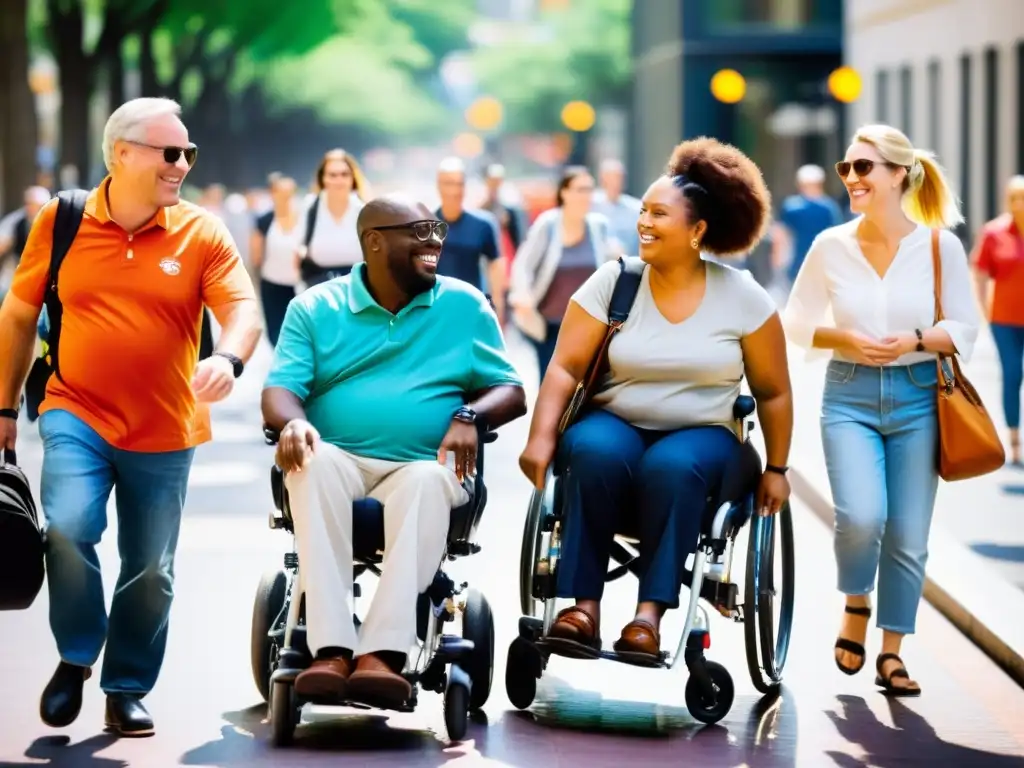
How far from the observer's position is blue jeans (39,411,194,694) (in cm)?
665

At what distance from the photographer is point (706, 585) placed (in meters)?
7.07

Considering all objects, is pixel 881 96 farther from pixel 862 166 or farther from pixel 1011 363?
pixel 862 166

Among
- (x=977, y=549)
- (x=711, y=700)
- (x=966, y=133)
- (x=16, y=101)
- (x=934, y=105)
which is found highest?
(x=16, y=101)

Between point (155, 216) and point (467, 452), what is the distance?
110 cm

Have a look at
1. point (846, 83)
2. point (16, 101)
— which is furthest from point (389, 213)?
point (846, 83)

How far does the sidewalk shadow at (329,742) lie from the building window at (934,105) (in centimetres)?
2997

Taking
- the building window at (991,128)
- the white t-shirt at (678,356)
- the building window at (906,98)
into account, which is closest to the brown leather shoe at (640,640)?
the white t-shirt at (678,356)

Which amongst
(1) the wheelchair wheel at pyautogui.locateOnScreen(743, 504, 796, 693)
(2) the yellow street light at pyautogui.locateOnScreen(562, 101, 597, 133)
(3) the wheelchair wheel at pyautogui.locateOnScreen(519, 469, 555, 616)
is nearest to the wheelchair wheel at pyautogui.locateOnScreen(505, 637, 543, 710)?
(3) the wheelchair wheel at pyautogui.locateOnScreen(519, 469, 555, 616)

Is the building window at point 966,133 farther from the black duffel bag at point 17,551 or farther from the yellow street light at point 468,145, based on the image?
the yellow street light at point 468,145

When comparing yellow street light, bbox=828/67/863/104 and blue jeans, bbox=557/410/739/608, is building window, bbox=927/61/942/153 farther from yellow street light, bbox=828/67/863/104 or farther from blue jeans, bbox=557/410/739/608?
blue jeans, bbox=557/410/739/608

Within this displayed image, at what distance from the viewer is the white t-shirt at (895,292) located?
7.68 meters

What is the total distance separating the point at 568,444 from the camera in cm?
705

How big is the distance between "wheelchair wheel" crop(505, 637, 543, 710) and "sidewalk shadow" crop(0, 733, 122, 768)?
117cm

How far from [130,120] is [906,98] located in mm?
33634
